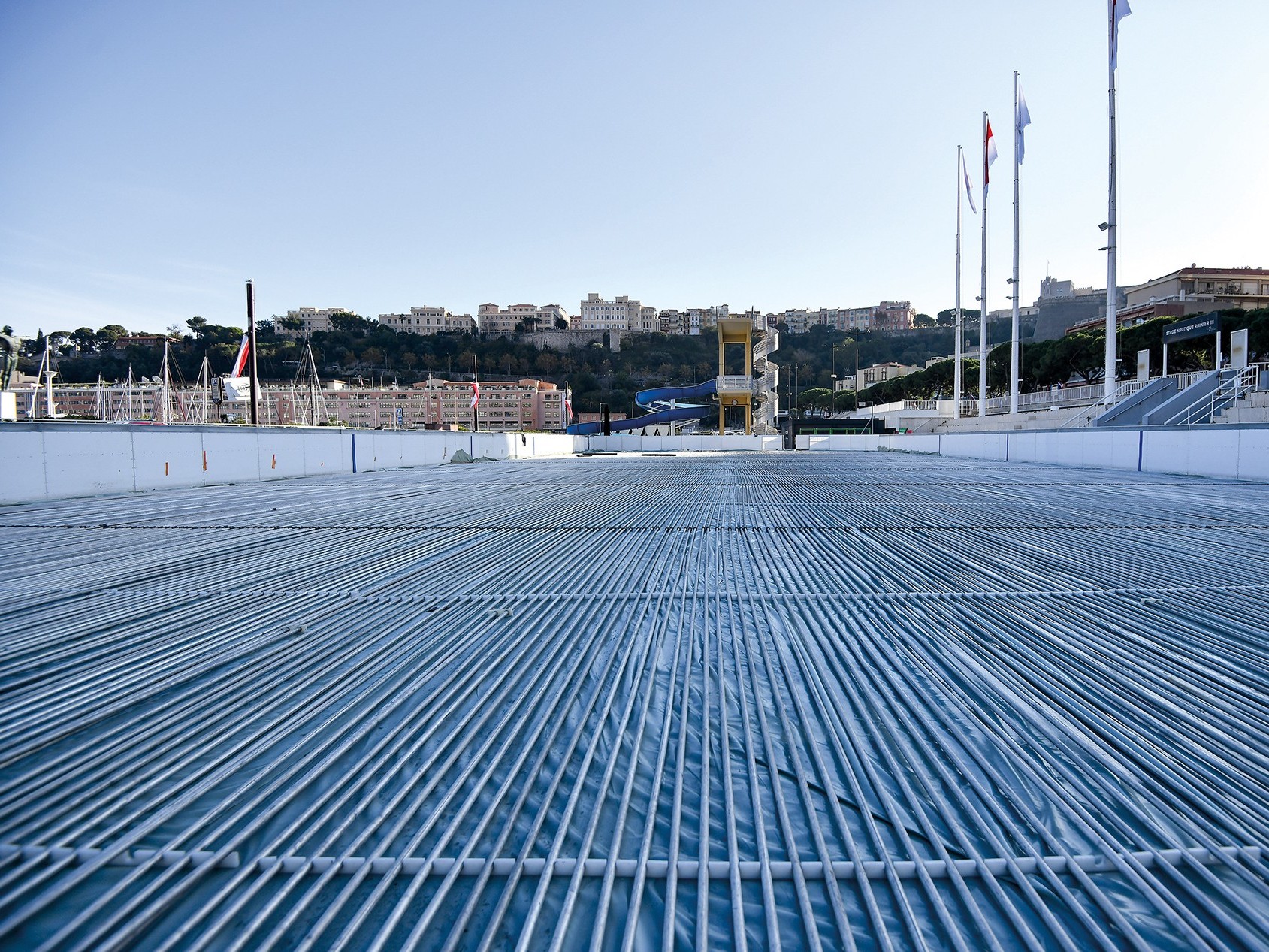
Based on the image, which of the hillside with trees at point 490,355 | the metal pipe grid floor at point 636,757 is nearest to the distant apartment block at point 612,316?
the hillside with trees at point 490,355

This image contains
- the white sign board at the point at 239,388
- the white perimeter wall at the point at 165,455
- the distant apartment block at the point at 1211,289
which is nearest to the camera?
the white perimeter wall at the point at 165,455

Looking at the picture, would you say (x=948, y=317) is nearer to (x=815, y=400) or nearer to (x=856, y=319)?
(x=856, y=319)

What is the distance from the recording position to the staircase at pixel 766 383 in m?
47.7

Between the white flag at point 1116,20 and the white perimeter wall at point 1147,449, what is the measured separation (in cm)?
1204

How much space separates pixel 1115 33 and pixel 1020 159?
6475 mm

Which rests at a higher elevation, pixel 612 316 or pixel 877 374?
pixel 612 316

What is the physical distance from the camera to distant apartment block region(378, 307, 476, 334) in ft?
511

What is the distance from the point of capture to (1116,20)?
22.1 meters

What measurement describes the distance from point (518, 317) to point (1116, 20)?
496 ft

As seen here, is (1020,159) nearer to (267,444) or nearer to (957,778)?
(267,444)

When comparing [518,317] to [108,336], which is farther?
[518,317]

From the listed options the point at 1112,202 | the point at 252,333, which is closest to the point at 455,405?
the point at 252,333

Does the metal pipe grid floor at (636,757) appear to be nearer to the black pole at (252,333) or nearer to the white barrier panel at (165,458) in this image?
the white barrier panel at (165,458)

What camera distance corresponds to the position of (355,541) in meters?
6.85
